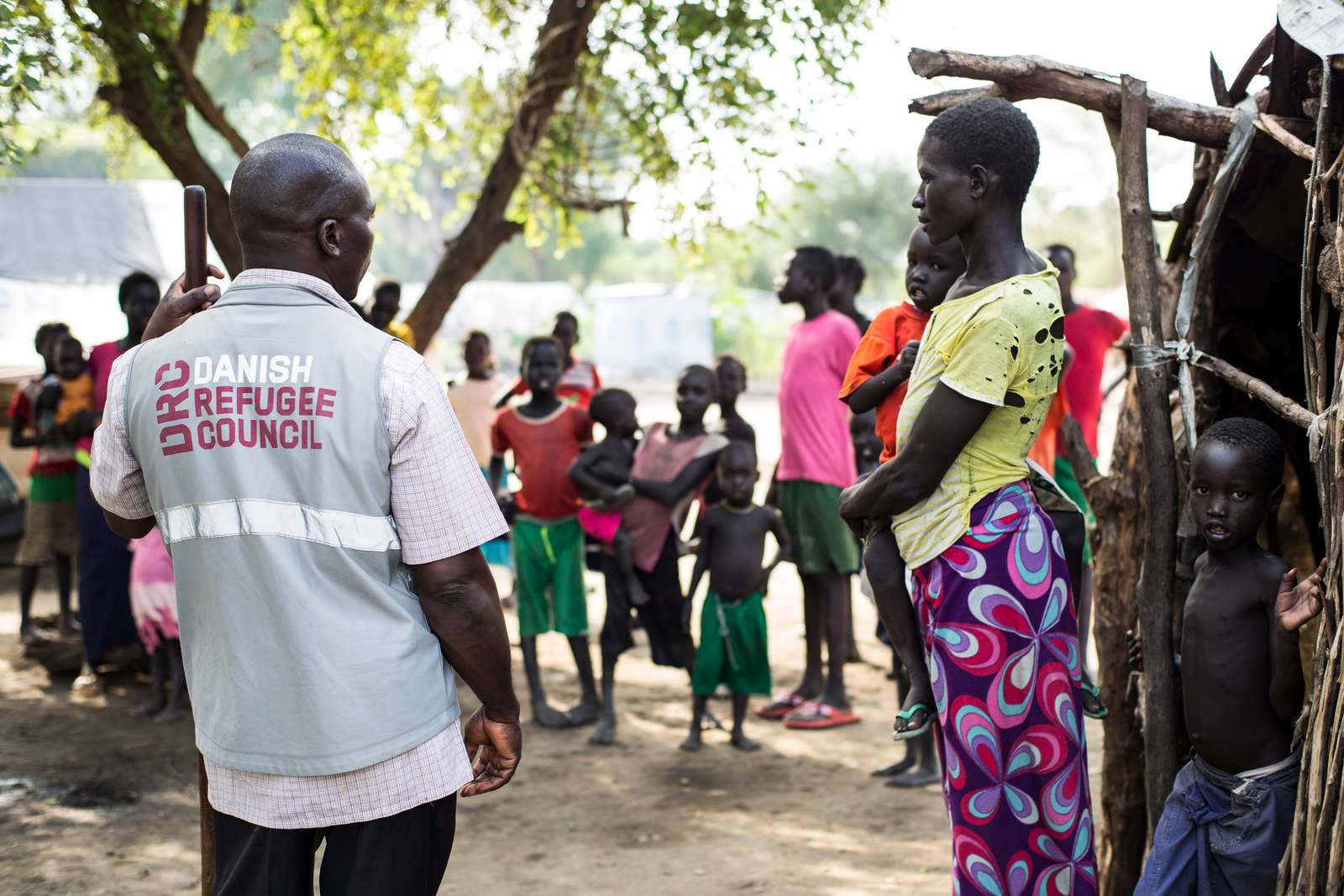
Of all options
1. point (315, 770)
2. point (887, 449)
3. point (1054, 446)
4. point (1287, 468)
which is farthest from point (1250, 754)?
point (1054, 446)

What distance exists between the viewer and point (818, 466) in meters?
6.09

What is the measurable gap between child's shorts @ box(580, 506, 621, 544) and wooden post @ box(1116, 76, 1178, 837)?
302cm

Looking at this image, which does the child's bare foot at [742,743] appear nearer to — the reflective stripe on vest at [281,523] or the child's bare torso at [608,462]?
the child's bare torso at [608,462]

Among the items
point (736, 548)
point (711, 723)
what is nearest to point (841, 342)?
point (736, 548)

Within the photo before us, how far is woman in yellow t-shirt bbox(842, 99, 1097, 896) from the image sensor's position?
2.58 metres

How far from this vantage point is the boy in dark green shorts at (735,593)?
5.54 metres

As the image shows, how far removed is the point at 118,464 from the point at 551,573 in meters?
3.91

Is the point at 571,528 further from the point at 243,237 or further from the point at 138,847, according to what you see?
the point at 243,237

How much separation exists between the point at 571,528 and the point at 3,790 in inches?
101

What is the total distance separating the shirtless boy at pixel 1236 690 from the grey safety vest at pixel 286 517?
174 centimetres

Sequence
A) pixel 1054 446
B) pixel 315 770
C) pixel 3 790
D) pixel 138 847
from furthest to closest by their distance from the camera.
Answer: pixel 1054 446 < pixel 3 790 < pixel 138 847 < pixel 315 770

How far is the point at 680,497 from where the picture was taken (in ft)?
19.1

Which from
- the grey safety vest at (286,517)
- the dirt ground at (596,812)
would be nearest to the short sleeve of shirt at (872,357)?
the grey safety vest at (286,517)

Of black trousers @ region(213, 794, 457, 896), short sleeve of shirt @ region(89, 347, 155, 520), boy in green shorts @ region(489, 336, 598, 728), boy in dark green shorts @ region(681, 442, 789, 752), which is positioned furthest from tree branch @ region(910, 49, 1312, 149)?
boy in green shorts @ region(489, 336, 598, 728)
